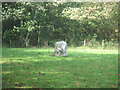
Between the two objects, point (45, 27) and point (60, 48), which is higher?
point (45, 27)

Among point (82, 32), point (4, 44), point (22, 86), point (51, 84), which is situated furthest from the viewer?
point (82, 32)

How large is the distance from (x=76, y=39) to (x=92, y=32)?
2.20 metres

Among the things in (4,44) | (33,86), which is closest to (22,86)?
(33,86)

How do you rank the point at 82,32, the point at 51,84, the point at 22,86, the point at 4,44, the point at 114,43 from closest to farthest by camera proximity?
1. the point at 22,86
2. the point at 51,84
3. the point at 4,44
4. the point at 114,43
5. the point at 82,32

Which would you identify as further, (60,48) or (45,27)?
(45,27)

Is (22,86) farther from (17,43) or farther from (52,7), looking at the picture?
(52,7)

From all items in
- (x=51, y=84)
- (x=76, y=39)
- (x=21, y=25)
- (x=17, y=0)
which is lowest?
(x=51, y=84)

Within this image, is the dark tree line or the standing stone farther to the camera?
the dark tree line

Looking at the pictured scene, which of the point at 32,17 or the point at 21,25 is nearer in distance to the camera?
the point at 21,25

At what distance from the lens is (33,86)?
5.08 m

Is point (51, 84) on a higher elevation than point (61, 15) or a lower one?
lower

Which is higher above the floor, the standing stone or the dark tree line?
the dark tree line

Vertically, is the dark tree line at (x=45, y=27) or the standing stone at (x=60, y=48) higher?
the dark tree line at (x=45, y=27)

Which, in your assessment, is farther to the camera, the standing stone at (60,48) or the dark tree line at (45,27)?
the dark tree line at (45,27)
